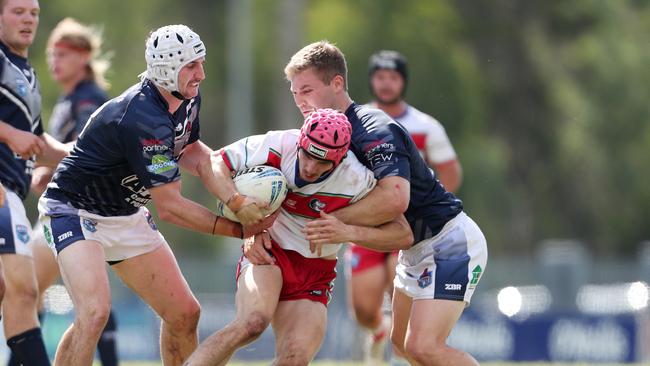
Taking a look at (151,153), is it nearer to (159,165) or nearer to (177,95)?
(159,165)

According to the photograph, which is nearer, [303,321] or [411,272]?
[303,321]

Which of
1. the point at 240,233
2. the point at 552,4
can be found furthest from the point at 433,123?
the point at 552,4

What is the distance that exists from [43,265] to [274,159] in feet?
8.92

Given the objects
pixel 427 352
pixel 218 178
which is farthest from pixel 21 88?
pixel 427 352

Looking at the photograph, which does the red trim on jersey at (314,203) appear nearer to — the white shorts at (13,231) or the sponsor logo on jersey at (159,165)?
the sponsor logo on jersey at (159,165)

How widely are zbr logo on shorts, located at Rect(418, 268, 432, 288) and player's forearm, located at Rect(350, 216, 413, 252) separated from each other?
33cm

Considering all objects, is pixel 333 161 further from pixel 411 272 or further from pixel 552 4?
pixel 552 4

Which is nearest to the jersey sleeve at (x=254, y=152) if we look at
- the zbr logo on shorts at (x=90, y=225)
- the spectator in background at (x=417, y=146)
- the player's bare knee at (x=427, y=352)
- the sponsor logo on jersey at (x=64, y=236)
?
the zbr logo on shorts at (x=90, y=225)

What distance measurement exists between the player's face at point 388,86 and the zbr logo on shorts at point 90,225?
3.91 meters

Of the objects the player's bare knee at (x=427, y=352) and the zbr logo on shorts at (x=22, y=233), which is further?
the zbr logo on shorts at (x=22, y=233)

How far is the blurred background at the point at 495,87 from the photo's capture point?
35.0 m

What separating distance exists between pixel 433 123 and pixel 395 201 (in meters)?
3.75

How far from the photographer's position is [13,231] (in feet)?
26.0

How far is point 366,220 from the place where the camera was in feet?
24.1
